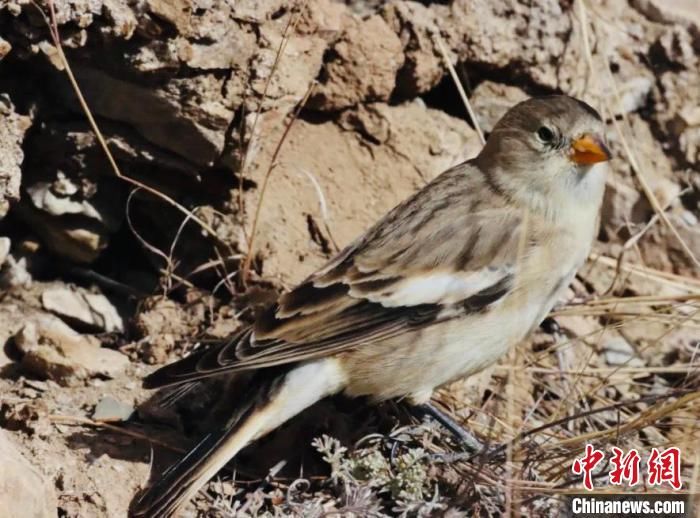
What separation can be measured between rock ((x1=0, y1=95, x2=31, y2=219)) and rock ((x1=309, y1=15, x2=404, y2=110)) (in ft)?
4.31

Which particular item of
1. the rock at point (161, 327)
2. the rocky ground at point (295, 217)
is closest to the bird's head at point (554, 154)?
the rocky ground at point (295, 217)

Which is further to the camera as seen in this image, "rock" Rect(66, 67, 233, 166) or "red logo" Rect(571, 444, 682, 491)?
"rock" Rect(66, 67, 233, 166)

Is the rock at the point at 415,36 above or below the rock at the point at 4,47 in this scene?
below

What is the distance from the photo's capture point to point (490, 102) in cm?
565

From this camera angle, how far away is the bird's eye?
4.54 metres

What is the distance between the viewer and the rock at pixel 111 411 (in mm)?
4410

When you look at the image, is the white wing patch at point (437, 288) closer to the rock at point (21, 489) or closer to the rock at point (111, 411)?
the rock at point (111, 411)

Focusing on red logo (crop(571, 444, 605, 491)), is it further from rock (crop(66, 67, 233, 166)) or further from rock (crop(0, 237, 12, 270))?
rock (crop(0, 237, 12, 270))

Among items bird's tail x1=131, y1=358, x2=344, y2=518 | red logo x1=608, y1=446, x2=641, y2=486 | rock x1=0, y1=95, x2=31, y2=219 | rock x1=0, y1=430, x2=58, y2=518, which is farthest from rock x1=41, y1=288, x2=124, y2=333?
red logo x1=608, y1=446, x2=641, y2=486

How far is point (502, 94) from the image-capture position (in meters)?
5.70

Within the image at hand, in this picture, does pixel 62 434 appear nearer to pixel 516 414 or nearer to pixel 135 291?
pixel 135 291

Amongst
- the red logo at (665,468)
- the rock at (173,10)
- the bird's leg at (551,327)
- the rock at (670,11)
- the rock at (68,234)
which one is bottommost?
the red logo at (665,468)

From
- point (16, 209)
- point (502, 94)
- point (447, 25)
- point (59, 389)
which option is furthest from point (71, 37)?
point (502, 94)

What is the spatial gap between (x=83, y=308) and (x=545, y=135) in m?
2.08
